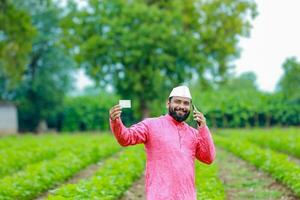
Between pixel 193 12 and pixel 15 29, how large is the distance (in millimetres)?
14077

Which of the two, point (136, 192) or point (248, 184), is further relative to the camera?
point (248, 184)

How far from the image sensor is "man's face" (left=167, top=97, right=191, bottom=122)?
19.6ft

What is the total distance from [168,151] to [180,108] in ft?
1.51

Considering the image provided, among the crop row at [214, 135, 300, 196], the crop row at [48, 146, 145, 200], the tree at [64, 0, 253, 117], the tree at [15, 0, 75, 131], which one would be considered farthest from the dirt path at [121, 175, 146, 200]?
the tree at [15, 0, 75, 131]

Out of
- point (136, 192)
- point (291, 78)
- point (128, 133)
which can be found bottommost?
point (136, 192)

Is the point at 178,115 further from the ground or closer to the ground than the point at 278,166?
further from the ground

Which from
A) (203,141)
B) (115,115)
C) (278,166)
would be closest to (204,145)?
(203,141)

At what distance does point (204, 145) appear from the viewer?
5.98 metres

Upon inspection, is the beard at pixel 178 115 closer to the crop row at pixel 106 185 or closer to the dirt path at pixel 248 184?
the crop row at pixel 106 185

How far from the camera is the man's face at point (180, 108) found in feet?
19.6

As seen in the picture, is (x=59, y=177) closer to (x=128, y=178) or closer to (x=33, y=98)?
(x=128, y=178)

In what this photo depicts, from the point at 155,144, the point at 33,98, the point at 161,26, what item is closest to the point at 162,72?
the point at 161,26

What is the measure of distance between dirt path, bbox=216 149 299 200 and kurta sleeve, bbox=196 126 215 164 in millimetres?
4921

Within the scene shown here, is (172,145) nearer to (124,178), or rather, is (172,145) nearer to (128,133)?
(128,133)
